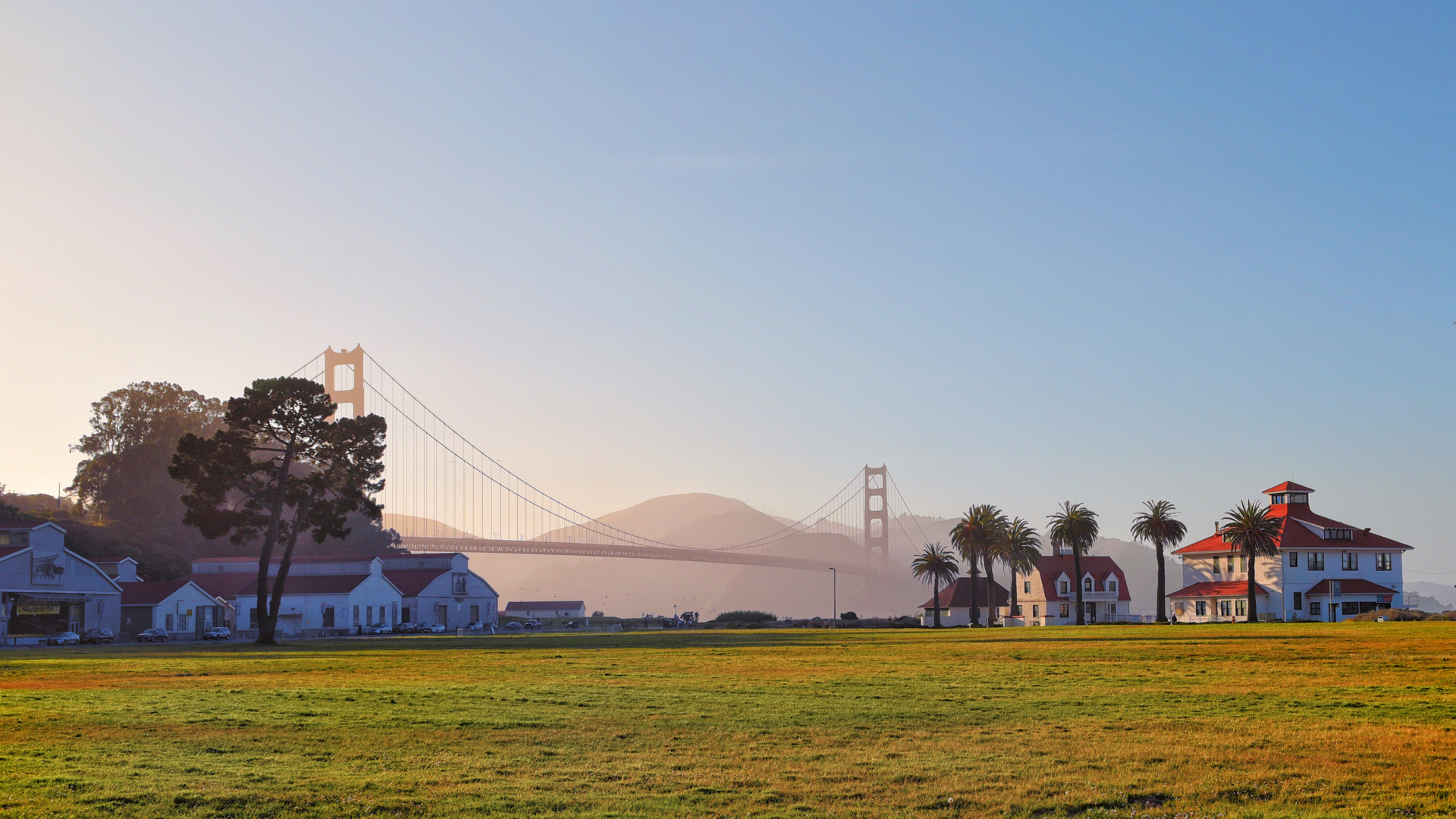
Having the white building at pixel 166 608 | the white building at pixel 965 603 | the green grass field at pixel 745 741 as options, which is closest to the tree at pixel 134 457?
the white building at pixel 166 608

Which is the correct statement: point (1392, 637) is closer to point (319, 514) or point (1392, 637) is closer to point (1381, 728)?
point (1381, 728)

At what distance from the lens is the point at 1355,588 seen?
105062 millimetres

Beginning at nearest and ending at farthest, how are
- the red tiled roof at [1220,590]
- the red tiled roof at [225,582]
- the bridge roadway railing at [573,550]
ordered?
the red tiled roof at [225,582], the red tiled roof at [1220,590], the bridge roadway railing at [573,550]

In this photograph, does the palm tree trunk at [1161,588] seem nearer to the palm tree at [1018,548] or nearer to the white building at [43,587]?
the palm tree at [1018,548]

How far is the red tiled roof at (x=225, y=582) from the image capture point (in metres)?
107

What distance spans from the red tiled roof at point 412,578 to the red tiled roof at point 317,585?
7.64m

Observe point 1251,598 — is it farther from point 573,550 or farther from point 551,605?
point 551,605

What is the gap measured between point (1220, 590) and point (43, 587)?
316 feet

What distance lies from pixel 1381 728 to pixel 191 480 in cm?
6752

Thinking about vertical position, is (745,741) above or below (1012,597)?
above

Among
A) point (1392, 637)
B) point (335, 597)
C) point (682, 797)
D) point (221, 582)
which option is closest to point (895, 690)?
point (682, 797)

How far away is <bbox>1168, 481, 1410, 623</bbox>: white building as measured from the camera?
10488cm

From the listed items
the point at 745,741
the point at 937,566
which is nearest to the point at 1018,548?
the point at 937,566

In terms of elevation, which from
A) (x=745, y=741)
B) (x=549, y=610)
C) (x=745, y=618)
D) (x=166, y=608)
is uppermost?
(x=745, y=741)
